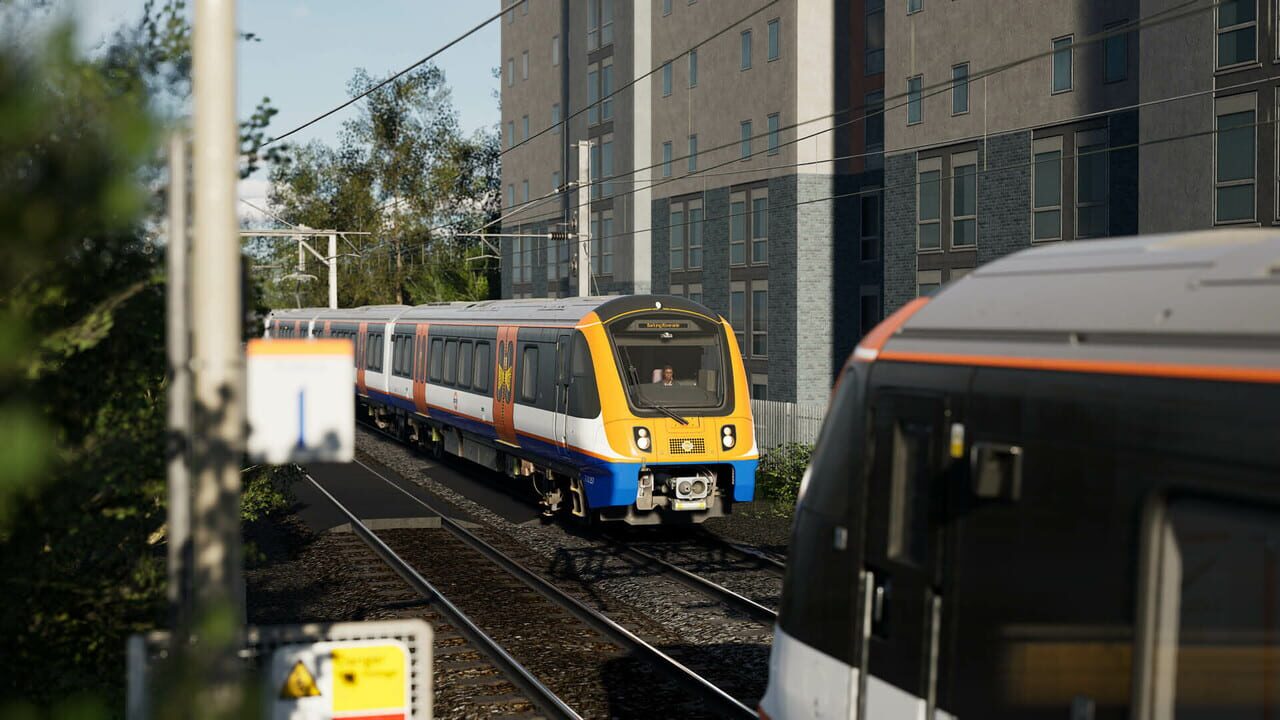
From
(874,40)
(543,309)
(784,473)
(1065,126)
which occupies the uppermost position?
(874,40)

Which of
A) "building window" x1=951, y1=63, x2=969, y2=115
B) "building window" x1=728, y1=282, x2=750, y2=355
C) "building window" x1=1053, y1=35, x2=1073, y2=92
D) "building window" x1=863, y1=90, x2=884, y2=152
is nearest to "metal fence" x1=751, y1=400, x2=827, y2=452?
"building window" x1=951, y1=63, x2=969, y2=115

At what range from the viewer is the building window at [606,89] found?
4541cm

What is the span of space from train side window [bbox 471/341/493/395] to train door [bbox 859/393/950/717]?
16084 millimetres

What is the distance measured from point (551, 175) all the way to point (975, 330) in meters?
45.8

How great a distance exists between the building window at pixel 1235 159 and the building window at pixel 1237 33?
648 mm

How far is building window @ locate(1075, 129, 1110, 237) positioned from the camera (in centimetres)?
2527

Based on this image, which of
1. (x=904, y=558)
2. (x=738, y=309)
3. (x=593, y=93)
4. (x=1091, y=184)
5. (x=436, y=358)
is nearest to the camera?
(x=904, y=558)

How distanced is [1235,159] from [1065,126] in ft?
16.4

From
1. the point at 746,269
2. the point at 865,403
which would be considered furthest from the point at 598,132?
the point at 865,403

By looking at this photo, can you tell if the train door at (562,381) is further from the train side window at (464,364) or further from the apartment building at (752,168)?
the apartment building at (752,168)

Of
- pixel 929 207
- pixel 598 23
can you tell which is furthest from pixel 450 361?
pixel 598 23

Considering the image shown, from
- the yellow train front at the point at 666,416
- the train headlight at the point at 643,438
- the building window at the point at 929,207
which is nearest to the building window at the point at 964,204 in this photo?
the building window at the point at 929,207

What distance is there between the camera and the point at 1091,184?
83.6 ft

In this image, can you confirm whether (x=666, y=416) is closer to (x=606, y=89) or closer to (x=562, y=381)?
(x=562, y=381)
